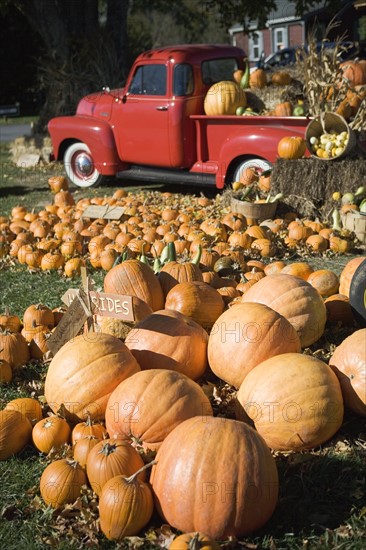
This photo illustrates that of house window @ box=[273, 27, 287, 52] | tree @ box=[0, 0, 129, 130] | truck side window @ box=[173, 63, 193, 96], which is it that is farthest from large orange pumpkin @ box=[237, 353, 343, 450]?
house window @ box=[273, 27, 287, 52]

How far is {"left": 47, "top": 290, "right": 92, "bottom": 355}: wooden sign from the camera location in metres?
3.65

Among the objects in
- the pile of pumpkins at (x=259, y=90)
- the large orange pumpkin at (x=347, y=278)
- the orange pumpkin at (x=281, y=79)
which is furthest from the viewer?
the orange pumpkin at (x=281, y=79)

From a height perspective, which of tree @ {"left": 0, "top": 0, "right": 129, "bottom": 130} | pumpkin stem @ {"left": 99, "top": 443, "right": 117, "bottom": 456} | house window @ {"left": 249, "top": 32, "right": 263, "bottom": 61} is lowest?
pumpkin stem @ {"left": 99, "top": 443, "right": 117, "bottom": 456}

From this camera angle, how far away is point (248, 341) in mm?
3354

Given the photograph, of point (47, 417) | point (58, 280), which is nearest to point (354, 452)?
point (47, 417)

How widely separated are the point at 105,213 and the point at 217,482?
5.55 metres

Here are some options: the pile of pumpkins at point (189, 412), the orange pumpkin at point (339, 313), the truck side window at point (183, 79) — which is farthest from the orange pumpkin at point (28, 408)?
the truck side window at point (183, 79)

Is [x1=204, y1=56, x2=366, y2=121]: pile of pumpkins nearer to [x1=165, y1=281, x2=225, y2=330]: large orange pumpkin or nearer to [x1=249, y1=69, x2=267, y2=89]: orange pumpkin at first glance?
[x1=249, y1=69, x2=267, y2=89]: orange pumpkin

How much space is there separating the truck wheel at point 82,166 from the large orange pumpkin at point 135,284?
736 cm

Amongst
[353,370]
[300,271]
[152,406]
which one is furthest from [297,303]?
[152,406]

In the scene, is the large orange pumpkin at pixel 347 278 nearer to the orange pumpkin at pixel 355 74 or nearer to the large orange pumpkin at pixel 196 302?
the large orange pumpkin at pixel 196 302

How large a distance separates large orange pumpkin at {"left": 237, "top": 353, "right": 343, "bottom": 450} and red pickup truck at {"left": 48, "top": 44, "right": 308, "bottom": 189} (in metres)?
6.14

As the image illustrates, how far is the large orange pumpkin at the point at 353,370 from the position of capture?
3.08 meters

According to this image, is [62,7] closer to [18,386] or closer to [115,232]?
[115,232]
